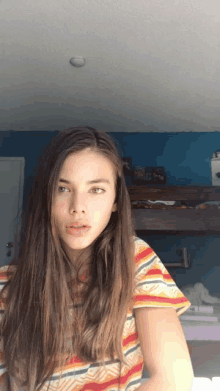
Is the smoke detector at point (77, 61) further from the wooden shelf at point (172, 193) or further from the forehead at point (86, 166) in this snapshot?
the forehead at point (86, 166)

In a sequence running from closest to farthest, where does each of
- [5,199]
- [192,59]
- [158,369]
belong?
[158,369] → [192,59] → [5,199]

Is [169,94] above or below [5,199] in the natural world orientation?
above

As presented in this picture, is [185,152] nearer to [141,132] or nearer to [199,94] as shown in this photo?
[141,132]

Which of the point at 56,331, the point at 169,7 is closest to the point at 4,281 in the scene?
the point at 56,331

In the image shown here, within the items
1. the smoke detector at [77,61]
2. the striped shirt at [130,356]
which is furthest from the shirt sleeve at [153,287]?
the smoke detector at [77,61]

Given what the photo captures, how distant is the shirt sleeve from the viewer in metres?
0.59

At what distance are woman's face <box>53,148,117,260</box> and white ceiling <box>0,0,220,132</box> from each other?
1194 mm

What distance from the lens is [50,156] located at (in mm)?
672

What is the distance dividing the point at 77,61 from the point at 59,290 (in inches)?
64.4

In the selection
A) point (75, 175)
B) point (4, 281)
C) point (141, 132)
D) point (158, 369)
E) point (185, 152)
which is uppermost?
point (141, 132)

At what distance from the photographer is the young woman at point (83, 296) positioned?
0.56 m

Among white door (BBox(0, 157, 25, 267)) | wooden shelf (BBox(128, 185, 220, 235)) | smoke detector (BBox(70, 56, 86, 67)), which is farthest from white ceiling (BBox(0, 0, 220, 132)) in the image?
wooden shelf (BBox(128, 185, 220, 235))

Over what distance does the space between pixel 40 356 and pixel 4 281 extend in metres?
0.17

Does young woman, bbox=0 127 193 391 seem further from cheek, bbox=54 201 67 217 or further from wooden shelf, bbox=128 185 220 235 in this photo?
wooden shelf, bbox=128 185 220 235
